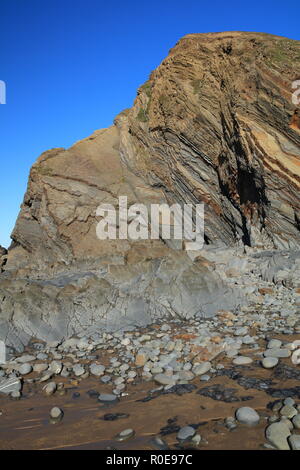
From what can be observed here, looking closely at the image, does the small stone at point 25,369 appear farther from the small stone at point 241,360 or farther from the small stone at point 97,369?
the small stone at point 241,360

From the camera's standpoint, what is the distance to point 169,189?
21.5 metres

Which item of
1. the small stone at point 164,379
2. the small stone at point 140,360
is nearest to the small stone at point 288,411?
the small stone at point 164,379

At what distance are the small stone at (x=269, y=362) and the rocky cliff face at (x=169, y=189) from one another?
400 cm

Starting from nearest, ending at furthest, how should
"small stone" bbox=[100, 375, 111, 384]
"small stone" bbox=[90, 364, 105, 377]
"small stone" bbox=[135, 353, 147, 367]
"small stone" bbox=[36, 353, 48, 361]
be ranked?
"small stone" bbox=[100, 375, 111, 384] → "small stone" bbox=[90, 364, 105, 377] → "small stone" bbox=[135, 353, 147, 367] → "small stone" bbox=[36, 353, 48, 361]

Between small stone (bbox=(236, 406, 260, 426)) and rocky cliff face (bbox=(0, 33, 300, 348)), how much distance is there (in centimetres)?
557

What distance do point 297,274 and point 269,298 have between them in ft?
6.07

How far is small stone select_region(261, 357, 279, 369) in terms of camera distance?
6275 millimetres

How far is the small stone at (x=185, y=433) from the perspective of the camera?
431cm

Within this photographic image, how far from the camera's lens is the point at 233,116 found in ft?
53.6

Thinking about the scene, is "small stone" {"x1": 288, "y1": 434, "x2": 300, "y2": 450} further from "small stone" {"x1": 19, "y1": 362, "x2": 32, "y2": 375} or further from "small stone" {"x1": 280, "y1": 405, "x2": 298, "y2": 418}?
"small stone" {"x1": 19, "y1": 362, "x2": 32, "y2": 375}

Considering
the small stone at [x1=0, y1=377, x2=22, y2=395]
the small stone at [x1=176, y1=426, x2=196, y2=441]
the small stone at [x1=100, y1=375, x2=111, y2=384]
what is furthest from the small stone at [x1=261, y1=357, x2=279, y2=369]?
the small stone at [x1=0, y1=377, x2=22, y2=395]

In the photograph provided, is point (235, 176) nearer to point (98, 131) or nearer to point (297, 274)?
point (297, 274)

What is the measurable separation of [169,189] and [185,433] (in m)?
18.2
